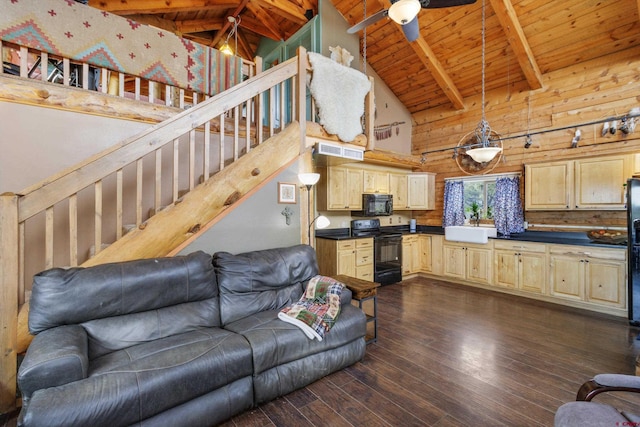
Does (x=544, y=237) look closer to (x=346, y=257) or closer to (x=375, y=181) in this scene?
(x=375, y=181)

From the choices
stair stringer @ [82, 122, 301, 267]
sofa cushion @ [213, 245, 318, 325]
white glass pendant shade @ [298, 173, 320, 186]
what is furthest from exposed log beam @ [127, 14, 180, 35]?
sofa cushion @ [213, 245, 318, 325]

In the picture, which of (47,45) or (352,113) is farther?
(352,113)

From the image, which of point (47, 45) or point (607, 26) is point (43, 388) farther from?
point (607, 26)

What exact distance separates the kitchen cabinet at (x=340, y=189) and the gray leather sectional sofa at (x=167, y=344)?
8.12ft

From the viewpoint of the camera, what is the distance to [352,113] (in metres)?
3.80

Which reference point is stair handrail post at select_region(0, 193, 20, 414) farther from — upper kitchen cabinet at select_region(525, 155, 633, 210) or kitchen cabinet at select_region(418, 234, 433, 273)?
upper kitchen cabinet at select_region(525, 155, 633, 210)

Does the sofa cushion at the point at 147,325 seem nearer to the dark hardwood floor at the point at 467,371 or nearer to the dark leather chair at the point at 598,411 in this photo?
the dark hardwood floor at the point at 467,371

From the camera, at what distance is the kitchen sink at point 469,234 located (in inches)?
199

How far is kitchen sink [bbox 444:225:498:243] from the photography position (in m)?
5.04

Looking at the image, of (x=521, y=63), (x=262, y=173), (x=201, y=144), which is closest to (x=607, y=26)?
(x=521, y=63)

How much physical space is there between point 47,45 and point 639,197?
6.25 meters

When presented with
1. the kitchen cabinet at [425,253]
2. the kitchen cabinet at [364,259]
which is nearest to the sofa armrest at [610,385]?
the kitchen cabinet at [364,259]

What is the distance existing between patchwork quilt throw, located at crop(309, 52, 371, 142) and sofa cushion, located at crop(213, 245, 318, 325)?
5.71 ft

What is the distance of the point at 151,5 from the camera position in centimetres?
440
